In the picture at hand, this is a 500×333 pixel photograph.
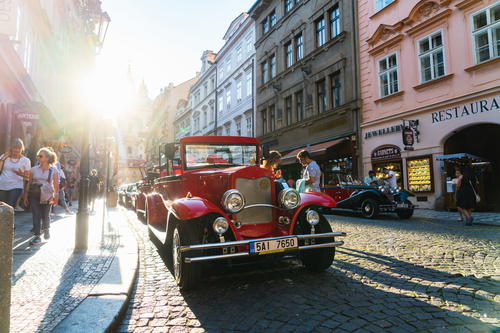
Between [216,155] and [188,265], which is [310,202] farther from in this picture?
[216,155]

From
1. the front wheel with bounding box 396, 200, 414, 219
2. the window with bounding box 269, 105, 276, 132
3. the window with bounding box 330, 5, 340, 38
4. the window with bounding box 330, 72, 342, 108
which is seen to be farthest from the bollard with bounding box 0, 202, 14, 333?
the window with bounding box 269, 105, 276, 132

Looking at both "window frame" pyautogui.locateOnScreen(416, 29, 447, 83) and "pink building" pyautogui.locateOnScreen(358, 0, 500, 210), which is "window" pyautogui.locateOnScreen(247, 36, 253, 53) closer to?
"pink building" pyautogui.locateOnScreen(358, 0, 500, 210)

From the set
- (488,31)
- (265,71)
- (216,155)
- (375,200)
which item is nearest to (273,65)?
(265,71)

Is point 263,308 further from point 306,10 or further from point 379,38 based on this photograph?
point 306,10

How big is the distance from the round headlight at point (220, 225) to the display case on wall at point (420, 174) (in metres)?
11.6

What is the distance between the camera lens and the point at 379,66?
15.3 m

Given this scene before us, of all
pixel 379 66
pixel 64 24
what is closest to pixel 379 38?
pixel 379 66

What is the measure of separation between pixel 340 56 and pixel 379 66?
2.62 m

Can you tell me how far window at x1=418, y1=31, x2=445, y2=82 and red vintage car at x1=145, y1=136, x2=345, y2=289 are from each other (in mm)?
11378

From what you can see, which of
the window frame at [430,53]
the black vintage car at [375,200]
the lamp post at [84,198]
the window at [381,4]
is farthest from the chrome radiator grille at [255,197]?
the window at [381,4]

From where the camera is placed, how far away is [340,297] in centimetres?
316

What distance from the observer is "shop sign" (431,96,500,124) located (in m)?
10.6

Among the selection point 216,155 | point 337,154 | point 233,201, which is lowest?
point 233,201

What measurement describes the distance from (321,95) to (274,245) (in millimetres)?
16818
